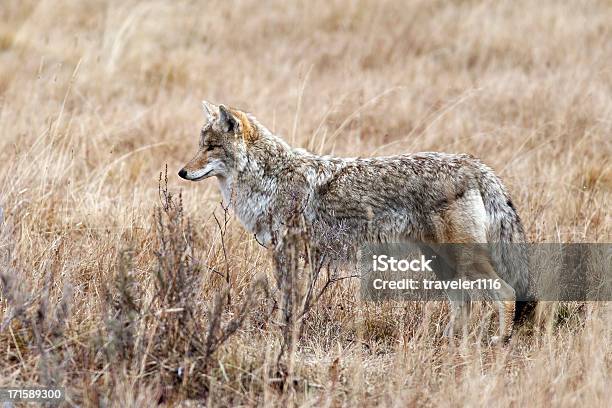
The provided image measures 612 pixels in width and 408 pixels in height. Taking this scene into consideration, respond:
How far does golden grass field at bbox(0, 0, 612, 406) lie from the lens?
4211 mm

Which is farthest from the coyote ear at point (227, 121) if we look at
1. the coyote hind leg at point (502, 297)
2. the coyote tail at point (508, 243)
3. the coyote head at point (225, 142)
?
the coyote hind leg at point (502, 297)

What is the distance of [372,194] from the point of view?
5406 mm

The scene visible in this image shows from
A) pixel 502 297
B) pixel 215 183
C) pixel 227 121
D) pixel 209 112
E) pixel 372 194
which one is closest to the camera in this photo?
pixel 502 297

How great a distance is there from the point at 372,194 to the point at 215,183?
8.60 feet

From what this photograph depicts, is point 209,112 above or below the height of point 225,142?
above

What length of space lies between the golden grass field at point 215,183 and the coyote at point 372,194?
13.6 inches

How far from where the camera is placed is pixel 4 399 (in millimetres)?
3971

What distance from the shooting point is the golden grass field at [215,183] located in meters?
4.21

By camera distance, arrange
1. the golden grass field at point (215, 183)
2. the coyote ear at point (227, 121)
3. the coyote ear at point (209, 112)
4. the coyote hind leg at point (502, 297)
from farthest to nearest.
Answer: the coyote ear at point (209, 112), the coyote ear at point (227, 121), the coyote hind leg at point (502, 297), the golden grass field at point (215, 183)

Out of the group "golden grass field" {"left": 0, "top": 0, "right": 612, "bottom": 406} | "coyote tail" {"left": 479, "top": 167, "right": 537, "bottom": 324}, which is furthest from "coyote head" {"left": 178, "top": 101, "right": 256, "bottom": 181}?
"coyote tail" {"left": 479, "top": 167, "right": 537, "bottom": 324}

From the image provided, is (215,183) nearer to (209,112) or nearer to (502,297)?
(209,112)

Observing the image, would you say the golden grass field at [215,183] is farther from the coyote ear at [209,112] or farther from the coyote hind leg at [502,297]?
the coyote ear at [209,112]

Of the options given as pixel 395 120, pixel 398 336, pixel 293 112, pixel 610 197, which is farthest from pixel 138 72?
pixel 398 336

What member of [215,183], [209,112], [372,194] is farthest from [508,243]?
[215,183]
